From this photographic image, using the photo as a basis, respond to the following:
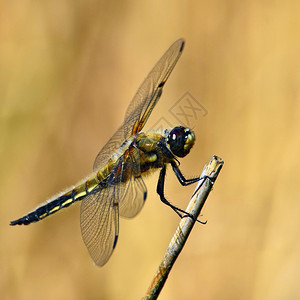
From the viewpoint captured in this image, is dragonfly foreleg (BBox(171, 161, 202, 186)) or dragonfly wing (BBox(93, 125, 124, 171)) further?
dragonfly wing (BBox(93, 125, 124, 171))

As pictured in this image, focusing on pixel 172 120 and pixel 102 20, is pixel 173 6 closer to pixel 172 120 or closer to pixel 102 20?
pixel 102 20

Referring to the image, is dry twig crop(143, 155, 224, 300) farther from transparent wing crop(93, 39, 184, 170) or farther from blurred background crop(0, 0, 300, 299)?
blurred background crop(0, 0, 300, 299)

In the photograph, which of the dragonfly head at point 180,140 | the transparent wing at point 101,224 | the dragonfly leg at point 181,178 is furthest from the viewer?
the dragonfly head at point 180,140

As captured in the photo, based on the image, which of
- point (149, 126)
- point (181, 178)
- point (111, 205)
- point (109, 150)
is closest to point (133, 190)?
point (111, 205)

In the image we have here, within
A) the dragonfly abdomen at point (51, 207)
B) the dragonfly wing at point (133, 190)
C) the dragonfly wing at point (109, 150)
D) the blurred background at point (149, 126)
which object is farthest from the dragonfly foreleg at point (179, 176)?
the blurred background at point (149, 126)

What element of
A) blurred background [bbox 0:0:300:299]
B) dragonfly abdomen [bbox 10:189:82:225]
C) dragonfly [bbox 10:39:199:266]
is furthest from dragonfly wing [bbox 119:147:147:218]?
blurred background [bbox 0:0:300:299]

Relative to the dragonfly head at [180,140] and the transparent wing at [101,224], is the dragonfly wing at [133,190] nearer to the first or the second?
the transparent wing at [101,224]
